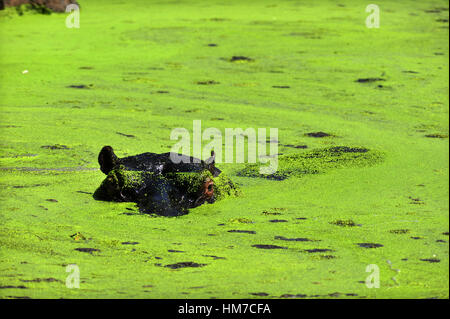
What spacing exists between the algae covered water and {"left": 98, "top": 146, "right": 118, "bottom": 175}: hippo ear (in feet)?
0.34

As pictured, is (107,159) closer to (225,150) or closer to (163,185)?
(163,185)

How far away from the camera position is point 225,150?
167 inches

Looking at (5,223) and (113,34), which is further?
(113,34)

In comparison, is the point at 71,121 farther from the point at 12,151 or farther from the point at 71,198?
the point at 71,198

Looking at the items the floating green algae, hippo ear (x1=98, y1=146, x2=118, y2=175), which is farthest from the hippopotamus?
the floating green algae

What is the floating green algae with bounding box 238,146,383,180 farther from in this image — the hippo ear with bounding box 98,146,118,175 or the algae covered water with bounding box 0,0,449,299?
the hippo ear with bounding box 98,146,118,175

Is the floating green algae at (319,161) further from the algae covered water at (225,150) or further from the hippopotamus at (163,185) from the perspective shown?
the hippopotamus at (163,185)

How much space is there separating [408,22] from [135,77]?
3.24m

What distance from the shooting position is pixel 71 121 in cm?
467

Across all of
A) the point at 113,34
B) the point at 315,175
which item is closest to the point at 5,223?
the point at 315,175

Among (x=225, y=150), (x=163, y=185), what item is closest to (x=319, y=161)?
(x=225, y=150)

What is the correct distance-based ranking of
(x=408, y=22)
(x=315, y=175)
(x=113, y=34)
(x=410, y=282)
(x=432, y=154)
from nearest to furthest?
(x=410, y=282), (x=315, y=175), (x=432, y=154), (x=113, y=34), (x=408, y=22)

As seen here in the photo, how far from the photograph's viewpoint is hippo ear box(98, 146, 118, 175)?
3564 millimetres

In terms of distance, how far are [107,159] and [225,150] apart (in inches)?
31.9
